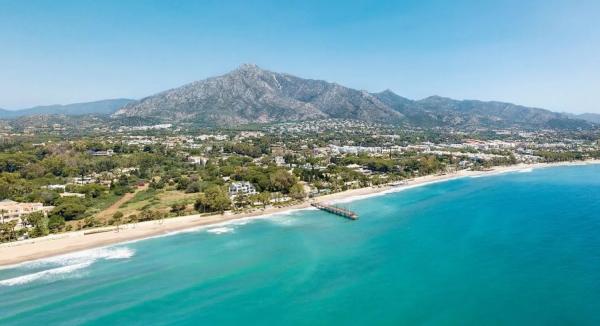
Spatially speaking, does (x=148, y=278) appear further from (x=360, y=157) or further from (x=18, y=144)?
(x=18, y=144)

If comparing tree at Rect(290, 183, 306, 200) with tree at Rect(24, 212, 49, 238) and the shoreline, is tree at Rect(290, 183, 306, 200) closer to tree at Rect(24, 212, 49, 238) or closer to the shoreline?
the shoreline

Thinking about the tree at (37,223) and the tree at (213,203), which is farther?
the tree at (213,203)

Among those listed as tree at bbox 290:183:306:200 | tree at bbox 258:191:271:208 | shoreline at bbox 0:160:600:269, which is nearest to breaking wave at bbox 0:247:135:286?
shoreline at bbox 0:160:600:269

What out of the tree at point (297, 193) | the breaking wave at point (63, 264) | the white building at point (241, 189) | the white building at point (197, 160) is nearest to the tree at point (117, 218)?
the breaking wave at point (63, 264)

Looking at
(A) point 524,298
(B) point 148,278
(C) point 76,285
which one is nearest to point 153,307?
(B) point 148,278

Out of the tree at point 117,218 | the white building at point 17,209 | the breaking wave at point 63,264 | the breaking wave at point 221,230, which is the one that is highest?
the white building at point 17,209

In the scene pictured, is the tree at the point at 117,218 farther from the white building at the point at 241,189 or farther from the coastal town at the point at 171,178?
the white building at the point at 241,189

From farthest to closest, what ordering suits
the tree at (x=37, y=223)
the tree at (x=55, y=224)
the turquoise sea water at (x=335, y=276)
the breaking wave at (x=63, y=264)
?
the tree at (x=55, y=224), the tree at (x=37, y=223), the breaking wave at (x=63, y=264), the turquoise sea water at (x=335, y=276)
